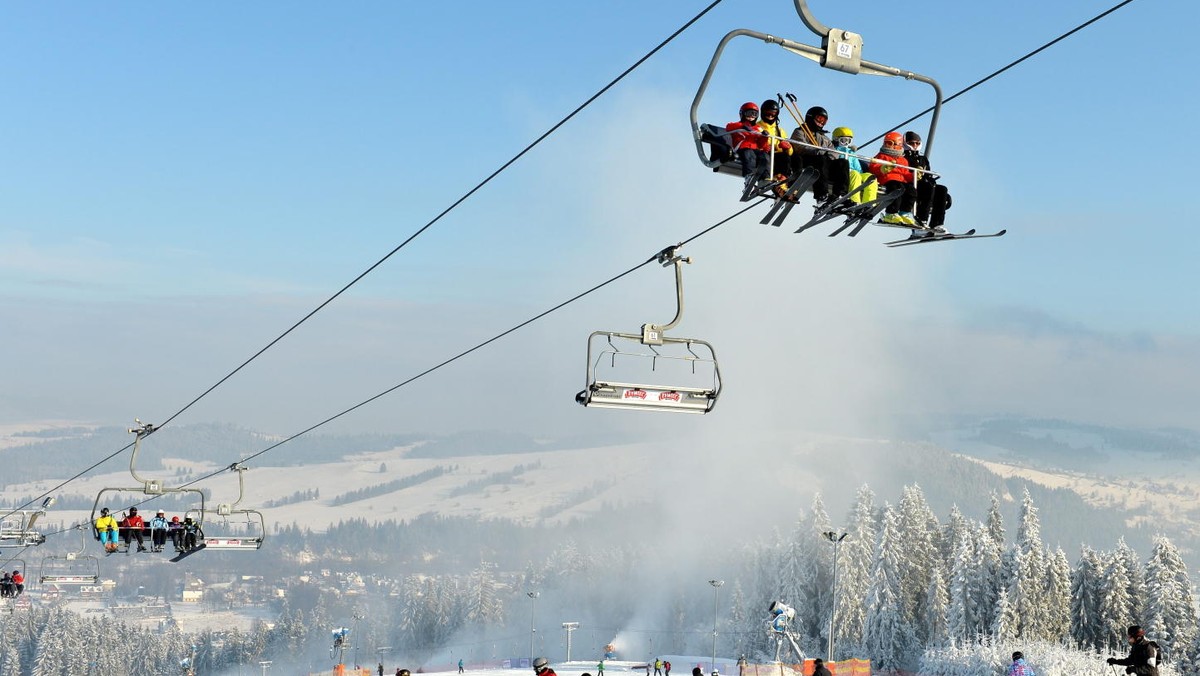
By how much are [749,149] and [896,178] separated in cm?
171

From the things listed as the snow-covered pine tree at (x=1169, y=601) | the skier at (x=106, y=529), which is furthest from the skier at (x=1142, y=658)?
the snow-covered pine tree at (x=1169, y=601)

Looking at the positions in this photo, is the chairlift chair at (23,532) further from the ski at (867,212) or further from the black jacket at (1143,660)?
the black jacket at (1143,660)

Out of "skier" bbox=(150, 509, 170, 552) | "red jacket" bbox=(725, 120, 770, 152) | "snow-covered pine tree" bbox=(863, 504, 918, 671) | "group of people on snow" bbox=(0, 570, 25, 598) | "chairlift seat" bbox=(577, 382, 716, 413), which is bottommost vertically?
"snow-covered pine tree" bbox=(863, 504, 918, 671)

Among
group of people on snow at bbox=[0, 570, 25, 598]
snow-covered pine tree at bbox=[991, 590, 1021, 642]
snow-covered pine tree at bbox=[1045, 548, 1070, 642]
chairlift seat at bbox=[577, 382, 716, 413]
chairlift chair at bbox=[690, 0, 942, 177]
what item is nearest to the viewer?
chairlift chair at bbox=[690, 0, 942, 177]

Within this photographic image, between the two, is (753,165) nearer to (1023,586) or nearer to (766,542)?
(1023,586)

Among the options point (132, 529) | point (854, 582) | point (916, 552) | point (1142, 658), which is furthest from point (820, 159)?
point (916, 552)

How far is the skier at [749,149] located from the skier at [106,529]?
25.2 meters

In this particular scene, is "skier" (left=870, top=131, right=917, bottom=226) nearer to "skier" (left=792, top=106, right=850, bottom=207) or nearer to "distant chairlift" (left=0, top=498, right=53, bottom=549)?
"skier" (left=792, top=106, right=850, bottom=207)

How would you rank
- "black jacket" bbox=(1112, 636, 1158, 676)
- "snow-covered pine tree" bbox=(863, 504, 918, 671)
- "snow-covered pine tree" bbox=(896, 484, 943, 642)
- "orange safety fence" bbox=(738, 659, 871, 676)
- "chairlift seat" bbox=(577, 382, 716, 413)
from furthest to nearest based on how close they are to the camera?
"snow-covered pine tree" bbox=(896, 484, 943, 642) → "snow-covered pine tree" bbox=(863, 504, 918, 671) → "orange safety fence" bbox=(738, 659, 871, 676) → "chairlift seat" bbox=(577, 382, 716, 413) → "black jacket" bbox=(1112, 636, 1158, 676)

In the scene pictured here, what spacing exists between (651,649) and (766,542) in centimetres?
4232

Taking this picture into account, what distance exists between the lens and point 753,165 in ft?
43.9

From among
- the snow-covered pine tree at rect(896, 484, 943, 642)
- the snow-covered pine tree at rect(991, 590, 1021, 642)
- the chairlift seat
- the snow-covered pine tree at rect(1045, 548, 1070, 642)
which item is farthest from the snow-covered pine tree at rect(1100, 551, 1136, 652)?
the chairlift seat

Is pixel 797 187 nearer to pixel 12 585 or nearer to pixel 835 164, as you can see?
pixel 835 164

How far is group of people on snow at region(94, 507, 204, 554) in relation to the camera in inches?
1325
